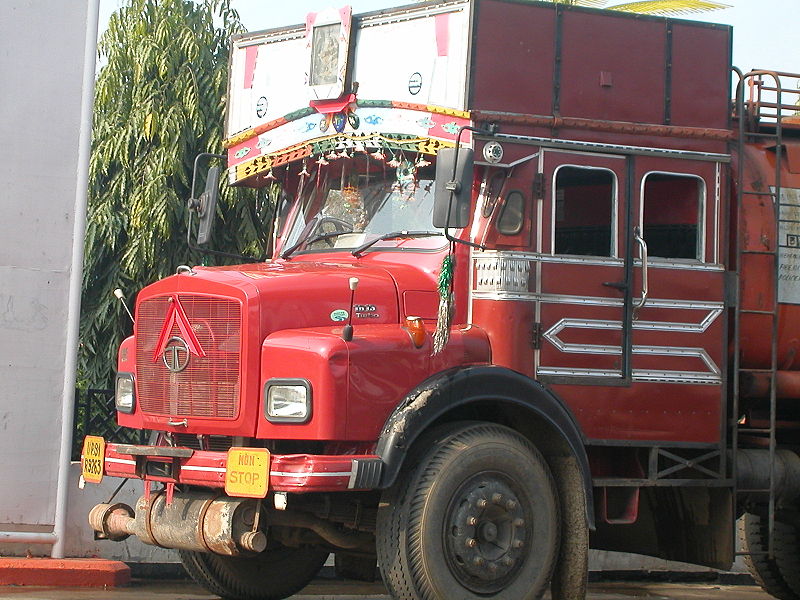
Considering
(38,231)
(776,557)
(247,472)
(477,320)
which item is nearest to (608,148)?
(477,320)

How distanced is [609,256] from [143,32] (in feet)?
36.7

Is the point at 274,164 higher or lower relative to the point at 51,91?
lower

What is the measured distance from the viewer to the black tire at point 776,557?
10.1 metres

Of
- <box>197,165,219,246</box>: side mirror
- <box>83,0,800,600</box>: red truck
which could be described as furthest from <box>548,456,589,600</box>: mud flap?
<box>197,165,219,246</box>: side mirror

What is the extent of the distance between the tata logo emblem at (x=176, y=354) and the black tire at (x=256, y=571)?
1399mm

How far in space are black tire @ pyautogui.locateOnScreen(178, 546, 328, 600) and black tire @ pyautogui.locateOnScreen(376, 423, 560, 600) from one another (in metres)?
1.52

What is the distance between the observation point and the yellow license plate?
765cm

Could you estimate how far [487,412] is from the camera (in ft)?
24.8

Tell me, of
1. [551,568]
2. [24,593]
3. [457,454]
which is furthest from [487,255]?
[24,593]

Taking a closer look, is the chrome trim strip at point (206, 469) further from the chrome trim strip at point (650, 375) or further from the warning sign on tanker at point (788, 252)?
the warning sign on tanker at point (788, 252)

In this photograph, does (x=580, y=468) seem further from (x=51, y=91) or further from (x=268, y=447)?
(x=51, y=91)

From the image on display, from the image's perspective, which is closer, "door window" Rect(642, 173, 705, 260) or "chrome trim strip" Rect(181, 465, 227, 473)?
"chrome trim strip" Rect(181, 465, 227, 473)

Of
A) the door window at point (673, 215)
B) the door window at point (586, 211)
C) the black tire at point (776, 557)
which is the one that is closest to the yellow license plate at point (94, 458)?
the door window at point (586, 211)

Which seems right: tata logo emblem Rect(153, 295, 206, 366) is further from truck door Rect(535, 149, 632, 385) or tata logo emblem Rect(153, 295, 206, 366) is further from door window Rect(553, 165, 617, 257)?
door window Rect(553, 165, 617, 257)
